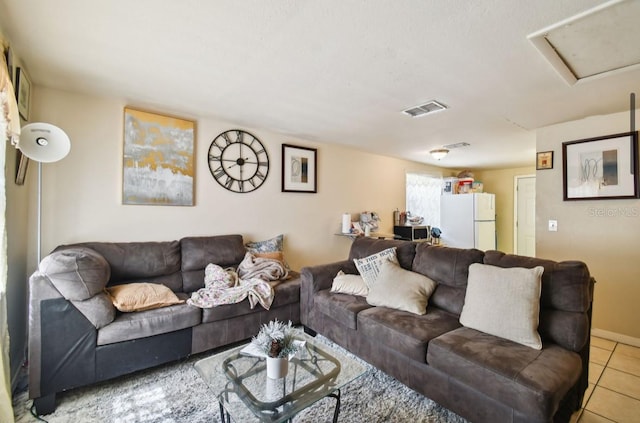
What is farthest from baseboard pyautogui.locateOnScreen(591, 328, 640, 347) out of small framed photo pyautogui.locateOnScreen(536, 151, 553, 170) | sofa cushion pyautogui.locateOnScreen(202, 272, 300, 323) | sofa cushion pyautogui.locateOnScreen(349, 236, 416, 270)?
sofa cushion pyautogui.locateOnScreen(202, 272, 300, 323)

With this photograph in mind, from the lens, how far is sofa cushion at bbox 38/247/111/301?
1.71 m

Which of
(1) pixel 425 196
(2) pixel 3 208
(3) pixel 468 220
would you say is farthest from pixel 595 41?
(1) pixel 425 196

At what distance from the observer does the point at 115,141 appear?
264cm

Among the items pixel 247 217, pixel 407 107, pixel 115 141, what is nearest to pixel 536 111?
pixel 407 107

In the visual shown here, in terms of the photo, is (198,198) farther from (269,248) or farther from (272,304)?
(272,304)

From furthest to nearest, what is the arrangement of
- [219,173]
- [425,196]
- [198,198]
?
1. [425,196]
2. [219,173]
3. [198,198]

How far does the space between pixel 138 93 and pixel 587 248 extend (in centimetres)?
462

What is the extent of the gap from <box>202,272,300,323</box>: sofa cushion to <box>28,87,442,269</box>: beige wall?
96cm

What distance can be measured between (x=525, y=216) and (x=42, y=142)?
284 inches

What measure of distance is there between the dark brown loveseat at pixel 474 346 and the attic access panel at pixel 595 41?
4.28 feet

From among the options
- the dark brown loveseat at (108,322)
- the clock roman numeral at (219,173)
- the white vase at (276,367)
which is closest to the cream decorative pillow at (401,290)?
the dark brown loveseat at (108,322)

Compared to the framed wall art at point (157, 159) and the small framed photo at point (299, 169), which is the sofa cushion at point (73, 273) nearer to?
the framed wall art at point (157, 159)

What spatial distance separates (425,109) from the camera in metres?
2.79

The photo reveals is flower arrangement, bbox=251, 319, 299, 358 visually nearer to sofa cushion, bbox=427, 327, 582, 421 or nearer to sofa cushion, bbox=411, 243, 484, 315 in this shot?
sofa cushion, bbox=427, 327, 582, 421
